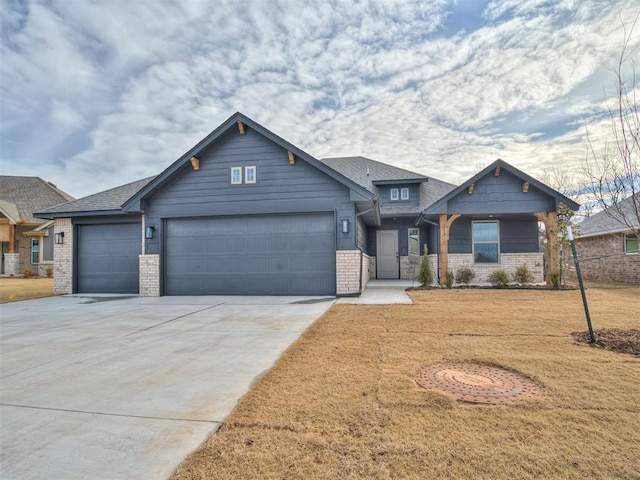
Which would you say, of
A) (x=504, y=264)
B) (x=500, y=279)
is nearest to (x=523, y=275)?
(x=500, y=279)

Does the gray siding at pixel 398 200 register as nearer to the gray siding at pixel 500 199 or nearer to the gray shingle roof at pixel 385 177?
the gray shingle roof at pixel 385 177

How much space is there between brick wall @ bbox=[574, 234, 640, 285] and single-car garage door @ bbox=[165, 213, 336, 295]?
10.9 m

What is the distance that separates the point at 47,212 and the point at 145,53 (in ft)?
20.9

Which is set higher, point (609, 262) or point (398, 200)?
point (398, 200)

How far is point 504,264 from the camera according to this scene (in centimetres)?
1295

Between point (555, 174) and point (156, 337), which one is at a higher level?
point (555, 174)

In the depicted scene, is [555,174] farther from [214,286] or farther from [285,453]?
[285,453]

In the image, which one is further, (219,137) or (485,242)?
(485,242)

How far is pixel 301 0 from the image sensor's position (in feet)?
28.9

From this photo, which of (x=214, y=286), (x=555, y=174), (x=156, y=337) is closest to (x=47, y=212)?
(x=214, y=286)

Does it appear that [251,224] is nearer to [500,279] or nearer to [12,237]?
[500,279]

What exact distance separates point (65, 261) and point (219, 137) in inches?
278

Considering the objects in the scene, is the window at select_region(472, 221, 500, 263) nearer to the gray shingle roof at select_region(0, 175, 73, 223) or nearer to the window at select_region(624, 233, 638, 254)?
the window at select_region(624, 233, 638, 254)

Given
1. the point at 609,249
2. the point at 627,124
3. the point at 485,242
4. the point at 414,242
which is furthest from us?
the point at 414,242
